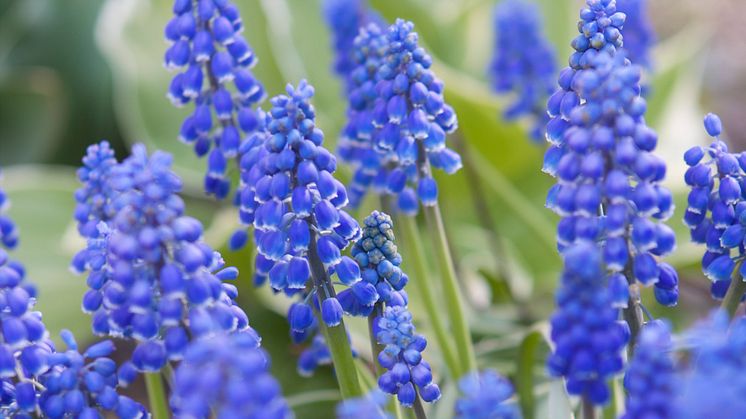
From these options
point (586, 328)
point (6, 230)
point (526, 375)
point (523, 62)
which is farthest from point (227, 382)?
point (523, 62)

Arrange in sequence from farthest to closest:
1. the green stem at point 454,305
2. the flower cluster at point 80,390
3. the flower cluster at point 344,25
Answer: the flower cluster at point 344,25, the green stem at point 454,305, the flower cluster at point 80,390

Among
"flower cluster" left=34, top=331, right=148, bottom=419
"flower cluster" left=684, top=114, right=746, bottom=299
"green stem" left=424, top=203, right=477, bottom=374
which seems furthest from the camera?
"green stem" left=424, top=203, right=477, bottom=374

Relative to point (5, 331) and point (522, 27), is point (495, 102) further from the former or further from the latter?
point (5, 331)

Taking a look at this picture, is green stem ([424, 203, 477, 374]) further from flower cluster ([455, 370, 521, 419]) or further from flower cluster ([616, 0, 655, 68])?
flower cluster ([616, 0, 655, 68])

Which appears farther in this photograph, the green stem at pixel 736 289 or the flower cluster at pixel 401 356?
the green stem at pixel 736 289

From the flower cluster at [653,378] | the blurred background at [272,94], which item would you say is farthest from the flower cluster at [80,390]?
the blurred background at [272,94]

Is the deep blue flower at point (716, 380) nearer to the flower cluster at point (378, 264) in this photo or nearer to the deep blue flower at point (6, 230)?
the flower cluster at point (378, 264)

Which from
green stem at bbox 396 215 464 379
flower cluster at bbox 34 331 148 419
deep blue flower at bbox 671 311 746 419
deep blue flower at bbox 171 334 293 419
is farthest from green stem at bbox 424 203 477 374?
deep blue flower at bbox 171 334 293 419
